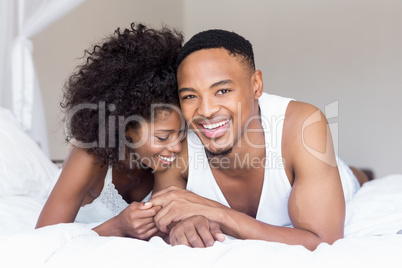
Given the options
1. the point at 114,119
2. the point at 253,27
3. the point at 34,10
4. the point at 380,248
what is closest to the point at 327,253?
the point at 380,248

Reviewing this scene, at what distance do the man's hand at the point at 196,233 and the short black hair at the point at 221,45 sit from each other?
25.1 inches

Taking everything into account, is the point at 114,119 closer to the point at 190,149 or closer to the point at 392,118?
the point at 190,149

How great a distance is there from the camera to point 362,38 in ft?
12.6

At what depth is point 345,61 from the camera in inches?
157

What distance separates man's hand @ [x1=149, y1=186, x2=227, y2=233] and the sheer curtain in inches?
66.1

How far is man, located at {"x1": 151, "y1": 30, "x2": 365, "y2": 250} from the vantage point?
1458mm

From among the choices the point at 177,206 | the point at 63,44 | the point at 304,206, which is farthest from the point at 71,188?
the point at 63,44

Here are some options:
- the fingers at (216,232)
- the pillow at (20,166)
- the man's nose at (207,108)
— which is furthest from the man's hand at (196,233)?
the pillow at (20,166)

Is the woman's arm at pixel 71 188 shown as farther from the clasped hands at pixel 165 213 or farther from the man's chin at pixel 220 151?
the man's chin at pixel 220 151

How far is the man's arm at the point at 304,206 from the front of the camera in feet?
4.72

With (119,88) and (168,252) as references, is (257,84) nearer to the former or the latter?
(119,88)

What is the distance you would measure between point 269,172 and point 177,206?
17.0 inches

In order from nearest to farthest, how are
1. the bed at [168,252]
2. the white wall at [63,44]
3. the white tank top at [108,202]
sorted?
the bed at [168,252]
the white tank top at [108,202]
the white wall at [63,44]

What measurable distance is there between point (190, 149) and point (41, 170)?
3.40 ft
